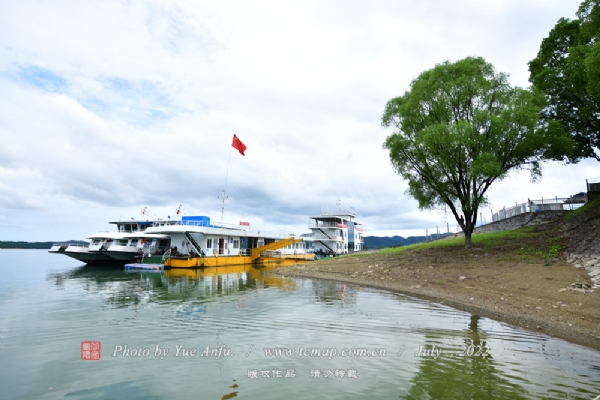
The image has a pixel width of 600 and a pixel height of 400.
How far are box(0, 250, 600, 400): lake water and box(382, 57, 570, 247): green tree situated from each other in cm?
1184

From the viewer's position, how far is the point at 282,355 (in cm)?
824

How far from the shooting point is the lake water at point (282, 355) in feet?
21.0

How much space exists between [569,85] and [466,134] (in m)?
11.5

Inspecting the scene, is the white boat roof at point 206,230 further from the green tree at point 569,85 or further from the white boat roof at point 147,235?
the green tree at point 569,85

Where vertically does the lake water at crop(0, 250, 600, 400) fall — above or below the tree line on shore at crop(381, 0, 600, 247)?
below

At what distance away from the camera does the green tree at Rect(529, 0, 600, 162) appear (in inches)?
906

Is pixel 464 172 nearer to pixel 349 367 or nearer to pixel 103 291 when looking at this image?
pixel 349 367

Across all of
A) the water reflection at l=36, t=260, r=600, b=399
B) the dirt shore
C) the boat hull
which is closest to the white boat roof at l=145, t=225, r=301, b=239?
the boat hull

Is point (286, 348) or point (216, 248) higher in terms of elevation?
point (216, 248)

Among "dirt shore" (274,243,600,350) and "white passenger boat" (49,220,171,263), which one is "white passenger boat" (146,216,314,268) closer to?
"white passenger boat" (49,220,171,263)

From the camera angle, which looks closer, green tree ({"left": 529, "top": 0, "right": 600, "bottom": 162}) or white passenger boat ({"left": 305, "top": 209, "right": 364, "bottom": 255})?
green tree ({"left": 529, "top": 0, "right": 600, "bottom": 162})

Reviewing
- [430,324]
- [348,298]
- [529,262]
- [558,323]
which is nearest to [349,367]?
[430,324]

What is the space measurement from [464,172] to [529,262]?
282 inches

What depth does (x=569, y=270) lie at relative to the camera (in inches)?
619
